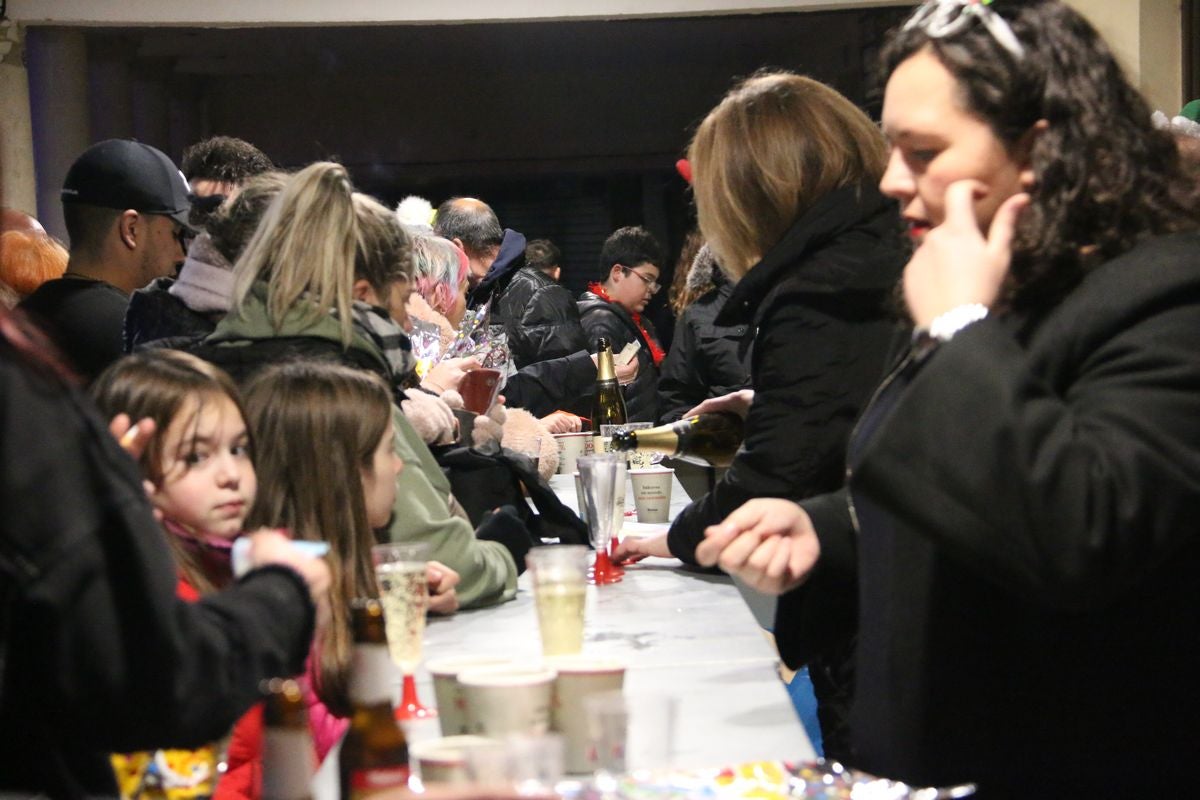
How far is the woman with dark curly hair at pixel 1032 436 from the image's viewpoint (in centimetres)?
108

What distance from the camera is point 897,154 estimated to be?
1369mm

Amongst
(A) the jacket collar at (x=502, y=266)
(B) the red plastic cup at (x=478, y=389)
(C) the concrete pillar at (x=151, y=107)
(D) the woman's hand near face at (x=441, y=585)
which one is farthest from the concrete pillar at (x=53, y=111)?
(D) the woman's hand near face at (x=441, y=585)

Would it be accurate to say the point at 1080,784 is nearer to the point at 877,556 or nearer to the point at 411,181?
the point at 877,556

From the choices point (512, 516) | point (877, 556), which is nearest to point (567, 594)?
point (877, 556)

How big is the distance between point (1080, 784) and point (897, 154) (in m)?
0.65

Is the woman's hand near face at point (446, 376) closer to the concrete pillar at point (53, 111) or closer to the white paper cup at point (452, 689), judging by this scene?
the white paper cup at point (452, 689)

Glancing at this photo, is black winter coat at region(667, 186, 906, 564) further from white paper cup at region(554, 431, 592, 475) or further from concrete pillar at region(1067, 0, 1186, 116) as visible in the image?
concrete pillar at region(1067, 0, 1186, 116)

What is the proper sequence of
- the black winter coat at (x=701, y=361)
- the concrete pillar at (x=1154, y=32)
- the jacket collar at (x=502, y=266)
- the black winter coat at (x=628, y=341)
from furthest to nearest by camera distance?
the black winter coat at (x=628, y=341), the jacket collar at (x=502, y=266), the concrete pillar at (x=1154, y=32), the black winter coat at (x=701, y=361)

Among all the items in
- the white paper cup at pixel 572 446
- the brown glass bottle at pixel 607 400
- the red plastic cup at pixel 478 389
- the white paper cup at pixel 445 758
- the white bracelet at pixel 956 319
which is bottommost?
the white paper cup at pixel 572 446

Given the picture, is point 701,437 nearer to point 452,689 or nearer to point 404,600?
point 404,600

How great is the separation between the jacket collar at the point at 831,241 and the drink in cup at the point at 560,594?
29.5 inches

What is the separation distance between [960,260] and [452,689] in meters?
0.62

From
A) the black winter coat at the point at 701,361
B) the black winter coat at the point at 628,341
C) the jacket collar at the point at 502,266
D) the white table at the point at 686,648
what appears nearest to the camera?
the white table at the point at 686,648

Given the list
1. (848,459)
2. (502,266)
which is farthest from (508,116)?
(848,459)
